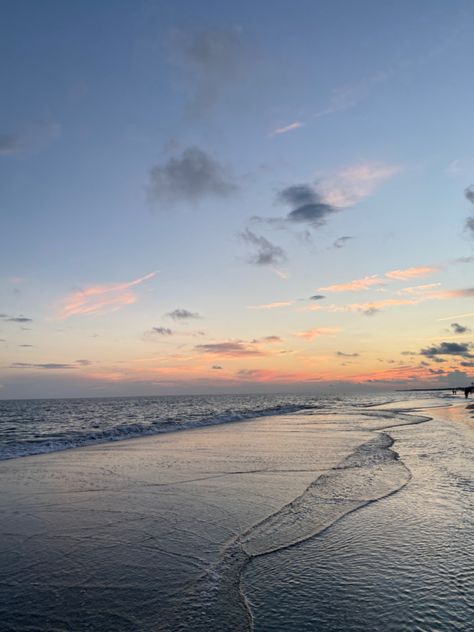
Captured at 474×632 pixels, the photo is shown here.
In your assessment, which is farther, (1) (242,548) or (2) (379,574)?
(1) (242,548)

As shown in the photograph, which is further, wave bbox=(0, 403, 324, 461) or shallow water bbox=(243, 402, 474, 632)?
wave bbox=(0, 403, 324, 461)

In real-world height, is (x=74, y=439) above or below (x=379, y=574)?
below

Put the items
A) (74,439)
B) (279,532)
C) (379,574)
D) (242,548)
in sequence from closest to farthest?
(379,574)
(242,548)
(279,532)
(74,439)

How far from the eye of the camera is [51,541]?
943 cm

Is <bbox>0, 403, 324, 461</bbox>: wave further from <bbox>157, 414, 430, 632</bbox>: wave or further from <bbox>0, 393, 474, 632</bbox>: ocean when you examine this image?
<bbox>157, 414, 430, 632</bbox>: wave

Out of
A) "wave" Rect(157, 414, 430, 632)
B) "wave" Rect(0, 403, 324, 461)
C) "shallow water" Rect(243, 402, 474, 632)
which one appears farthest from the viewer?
"wave" Rect(0, 403, 324, 461)

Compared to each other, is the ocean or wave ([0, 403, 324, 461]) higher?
the ocean

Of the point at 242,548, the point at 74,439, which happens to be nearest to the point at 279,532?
the point at 242,548

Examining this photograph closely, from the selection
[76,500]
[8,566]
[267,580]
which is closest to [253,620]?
[267,580]

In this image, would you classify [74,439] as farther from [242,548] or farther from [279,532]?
[242,548]

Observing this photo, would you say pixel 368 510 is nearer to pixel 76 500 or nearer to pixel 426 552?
pixel 426 552

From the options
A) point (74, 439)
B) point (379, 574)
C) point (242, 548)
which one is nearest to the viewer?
point (379, 574)

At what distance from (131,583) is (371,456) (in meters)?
15.2

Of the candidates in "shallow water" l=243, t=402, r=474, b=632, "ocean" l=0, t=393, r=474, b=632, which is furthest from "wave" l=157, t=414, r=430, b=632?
"shallow water" l=243, t=402, r=474, b=632
